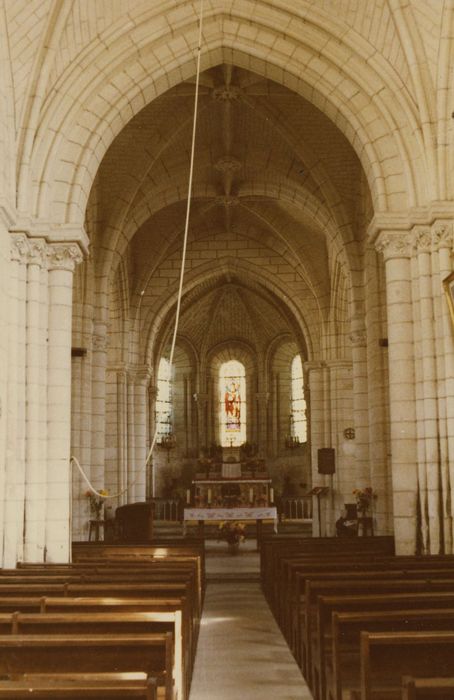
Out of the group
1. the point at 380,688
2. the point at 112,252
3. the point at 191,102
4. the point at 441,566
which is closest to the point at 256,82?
the point at 191,102

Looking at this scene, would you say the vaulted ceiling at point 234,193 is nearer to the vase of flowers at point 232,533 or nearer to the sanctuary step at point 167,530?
the sanctuary step at point 167,530

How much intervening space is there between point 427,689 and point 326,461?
18.6 meters

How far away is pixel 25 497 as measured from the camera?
38.3ft

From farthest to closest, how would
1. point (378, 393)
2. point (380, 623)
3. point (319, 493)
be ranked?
point (319, 493) < point (378, 393) < point (380, 623)

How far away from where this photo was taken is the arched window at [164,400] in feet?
113

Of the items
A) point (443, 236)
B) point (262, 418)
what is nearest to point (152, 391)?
point (262, 418)

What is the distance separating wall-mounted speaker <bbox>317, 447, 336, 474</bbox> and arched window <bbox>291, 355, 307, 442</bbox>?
12.4 m

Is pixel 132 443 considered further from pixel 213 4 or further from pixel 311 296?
pixel 213 4

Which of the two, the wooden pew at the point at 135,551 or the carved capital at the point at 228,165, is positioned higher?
the carved capital at the point at 228,165

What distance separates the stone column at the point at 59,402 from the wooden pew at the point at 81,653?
752 cm

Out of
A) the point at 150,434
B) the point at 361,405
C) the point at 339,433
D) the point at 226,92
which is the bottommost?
the point at 339,433

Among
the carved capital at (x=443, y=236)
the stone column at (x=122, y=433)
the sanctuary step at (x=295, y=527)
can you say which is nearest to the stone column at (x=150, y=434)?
the stone column at (x=122, y=433)

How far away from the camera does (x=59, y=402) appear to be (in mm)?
12297

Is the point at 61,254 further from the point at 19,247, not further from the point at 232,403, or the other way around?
the point at 232,403
